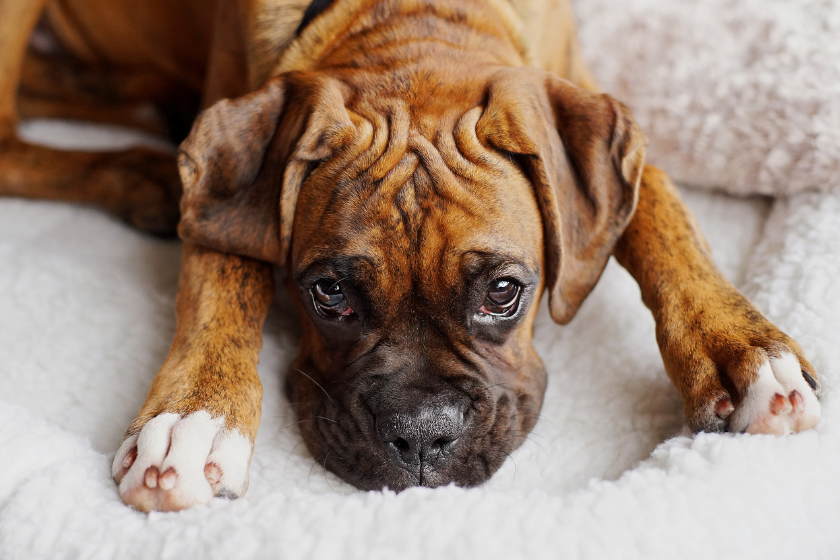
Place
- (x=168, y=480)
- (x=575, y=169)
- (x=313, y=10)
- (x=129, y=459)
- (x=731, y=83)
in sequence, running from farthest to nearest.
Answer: (x=731, y=83) < (x=313, y=10) < (x=575, y=169) < (x=129, y=459) < (x=168, y=480)

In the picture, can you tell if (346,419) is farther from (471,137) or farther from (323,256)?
(471,137)

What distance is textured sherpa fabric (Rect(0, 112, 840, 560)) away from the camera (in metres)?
1.84

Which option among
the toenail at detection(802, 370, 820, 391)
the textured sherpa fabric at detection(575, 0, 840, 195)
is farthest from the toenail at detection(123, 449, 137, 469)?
the textured sherpa fabric at detection(575, 0, 840, 195)

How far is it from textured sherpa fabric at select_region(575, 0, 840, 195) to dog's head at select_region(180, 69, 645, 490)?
118cm

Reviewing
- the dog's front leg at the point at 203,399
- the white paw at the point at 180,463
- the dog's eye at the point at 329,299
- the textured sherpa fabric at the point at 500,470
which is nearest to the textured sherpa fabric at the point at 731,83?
the textured sherpa fabric at the point at 500,470

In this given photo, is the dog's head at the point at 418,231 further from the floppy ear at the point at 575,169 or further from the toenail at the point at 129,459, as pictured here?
the toenail at the point at 129,459

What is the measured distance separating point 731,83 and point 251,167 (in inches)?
87.6

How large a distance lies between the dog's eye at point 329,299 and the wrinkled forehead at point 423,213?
0.26ft

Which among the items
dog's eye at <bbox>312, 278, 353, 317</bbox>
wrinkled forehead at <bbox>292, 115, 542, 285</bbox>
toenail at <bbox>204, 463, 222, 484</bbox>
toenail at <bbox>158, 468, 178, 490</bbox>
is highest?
wrinkled forehead at <bbox>292, 115, 542, 285</bbox>

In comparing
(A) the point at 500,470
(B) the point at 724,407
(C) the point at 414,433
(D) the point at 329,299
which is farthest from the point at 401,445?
(B) the point at 724,407

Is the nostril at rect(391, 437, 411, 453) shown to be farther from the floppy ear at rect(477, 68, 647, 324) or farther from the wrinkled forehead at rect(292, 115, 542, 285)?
the floppy ear at rect(477, 68, 647, 324)

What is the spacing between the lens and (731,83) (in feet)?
11.2

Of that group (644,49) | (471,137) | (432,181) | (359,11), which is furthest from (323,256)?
(644,49)

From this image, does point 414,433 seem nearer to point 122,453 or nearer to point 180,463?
point 180,463
